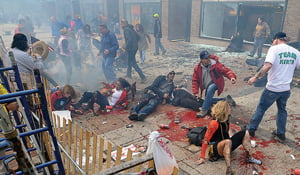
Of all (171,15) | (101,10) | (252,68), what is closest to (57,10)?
(101,10)

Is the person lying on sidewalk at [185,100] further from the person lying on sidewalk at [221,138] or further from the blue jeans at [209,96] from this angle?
the person lying on sidewalk at [221,138]

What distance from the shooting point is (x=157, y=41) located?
44.7 ft

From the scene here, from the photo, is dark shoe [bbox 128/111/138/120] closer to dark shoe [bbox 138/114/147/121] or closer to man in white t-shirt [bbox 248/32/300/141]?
dark shoe [bbox 138/114/147/121]

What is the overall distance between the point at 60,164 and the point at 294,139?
14.2ft

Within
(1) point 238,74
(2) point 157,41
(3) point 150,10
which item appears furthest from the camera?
(3) point 150,10

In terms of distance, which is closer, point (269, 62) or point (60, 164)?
point (60, 164)

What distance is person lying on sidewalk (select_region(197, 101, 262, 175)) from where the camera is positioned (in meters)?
3.73

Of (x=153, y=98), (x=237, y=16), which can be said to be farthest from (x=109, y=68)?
(x=237, y=16)

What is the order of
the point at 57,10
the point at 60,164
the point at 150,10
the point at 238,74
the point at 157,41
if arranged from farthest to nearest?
the point at 57,10
the point at 150,10
the point at 157,41
the point at 238,74
the point at 60,164

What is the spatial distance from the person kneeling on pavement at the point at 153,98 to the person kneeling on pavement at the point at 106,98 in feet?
1.93

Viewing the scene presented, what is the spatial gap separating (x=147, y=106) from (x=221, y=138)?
2625 millimetres

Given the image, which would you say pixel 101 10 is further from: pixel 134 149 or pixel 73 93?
pixel 134 149

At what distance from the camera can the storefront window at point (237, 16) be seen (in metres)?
12.4

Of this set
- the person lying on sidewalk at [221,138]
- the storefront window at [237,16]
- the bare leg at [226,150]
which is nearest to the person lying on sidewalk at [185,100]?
the person lying on sidewalk at [221,138]
